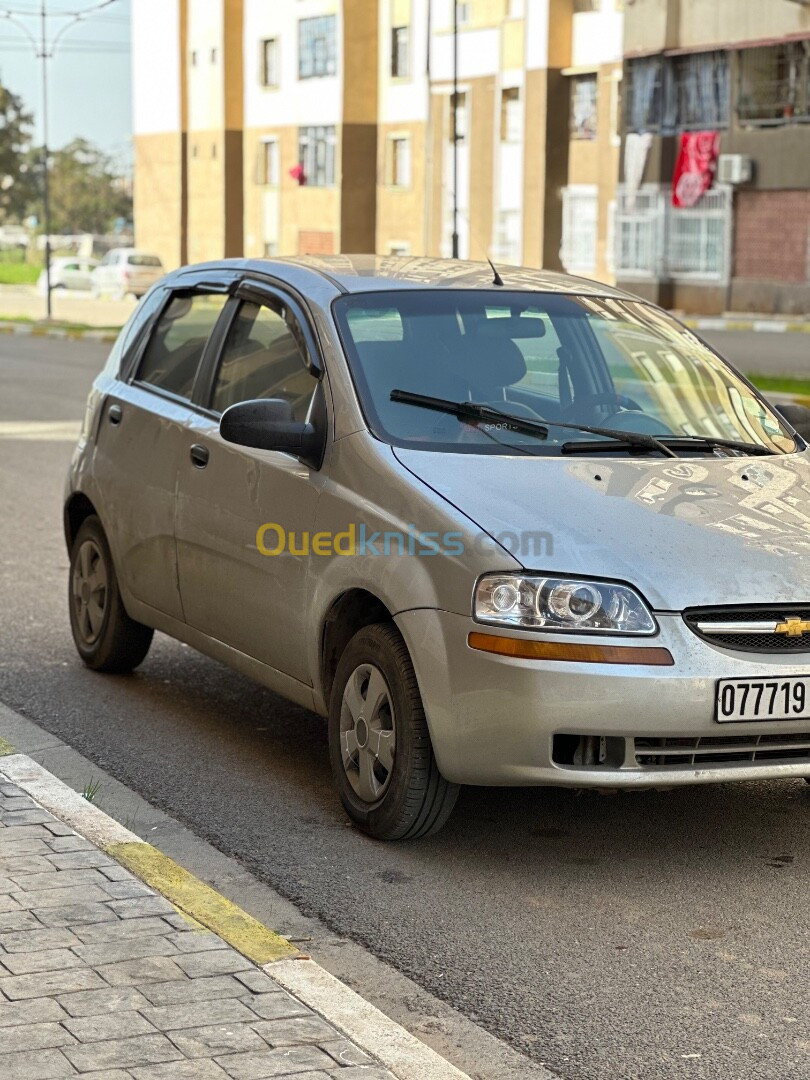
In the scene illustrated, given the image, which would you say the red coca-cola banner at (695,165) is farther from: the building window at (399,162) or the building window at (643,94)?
the building window at (399,162)

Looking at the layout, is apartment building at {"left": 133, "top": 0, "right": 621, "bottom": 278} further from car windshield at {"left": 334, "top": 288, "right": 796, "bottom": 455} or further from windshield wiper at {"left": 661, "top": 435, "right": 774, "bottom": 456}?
windshield wiper at {"left": 661, "top": 435, "right": 774, "bottom": 456}

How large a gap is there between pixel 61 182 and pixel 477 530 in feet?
383

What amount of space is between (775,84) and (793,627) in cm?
4091

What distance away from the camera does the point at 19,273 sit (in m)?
84.7

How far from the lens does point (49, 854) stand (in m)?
4.73

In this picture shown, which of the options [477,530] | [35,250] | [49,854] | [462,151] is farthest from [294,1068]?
[35,250]

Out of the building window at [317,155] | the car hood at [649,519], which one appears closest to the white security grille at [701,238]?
the building window at [317,155]

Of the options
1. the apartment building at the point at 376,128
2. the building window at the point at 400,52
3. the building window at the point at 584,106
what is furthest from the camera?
the building window at the point at 400,52

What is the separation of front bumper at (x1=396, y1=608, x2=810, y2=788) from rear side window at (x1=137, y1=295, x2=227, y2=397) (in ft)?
6.92

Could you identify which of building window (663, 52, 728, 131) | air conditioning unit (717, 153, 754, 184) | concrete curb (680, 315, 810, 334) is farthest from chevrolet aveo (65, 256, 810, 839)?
building window (663, 52, 728, 131)

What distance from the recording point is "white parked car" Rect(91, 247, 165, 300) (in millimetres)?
55000

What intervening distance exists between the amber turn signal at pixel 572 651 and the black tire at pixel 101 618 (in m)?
2.63

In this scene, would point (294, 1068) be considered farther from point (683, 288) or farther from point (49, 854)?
point (683, 288)

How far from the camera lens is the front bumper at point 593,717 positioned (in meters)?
4.65
